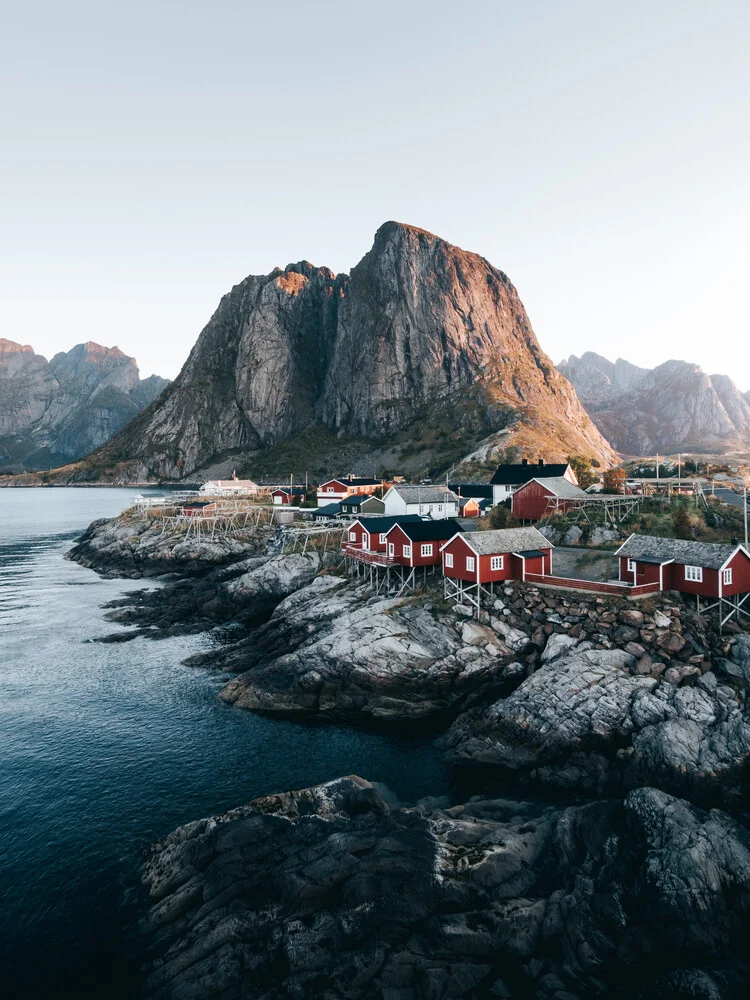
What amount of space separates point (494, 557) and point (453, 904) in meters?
27.1

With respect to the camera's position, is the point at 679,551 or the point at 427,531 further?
the point at 427,531

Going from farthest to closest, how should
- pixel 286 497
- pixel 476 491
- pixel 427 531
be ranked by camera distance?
pixel 286 497, pixel 476 491, pixel 427 531

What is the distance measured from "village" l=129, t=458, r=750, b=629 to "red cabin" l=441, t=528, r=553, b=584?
0.09 m

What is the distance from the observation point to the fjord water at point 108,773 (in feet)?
64.4

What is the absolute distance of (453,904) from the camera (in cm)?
1947

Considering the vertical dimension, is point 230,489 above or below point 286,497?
above

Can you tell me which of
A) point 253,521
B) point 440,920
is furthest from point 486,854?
point 253,521

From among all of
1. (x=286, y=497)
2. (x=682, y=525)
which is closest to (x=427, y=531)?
(x=682, y=525)

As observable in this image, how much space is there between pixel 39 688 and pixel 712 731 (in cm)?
4556

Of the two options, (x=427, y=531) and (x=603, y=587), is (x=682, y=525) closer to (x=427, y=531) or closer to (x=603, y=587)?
(x=603, y=587)

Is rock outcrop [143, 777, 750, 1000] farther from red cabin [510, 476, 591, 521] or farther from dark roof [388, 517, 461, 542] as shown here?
red cabin [510, 476, 591, 521]

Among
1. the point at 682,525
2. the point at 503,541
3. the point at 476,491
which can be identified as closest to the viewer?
the point at 503,541

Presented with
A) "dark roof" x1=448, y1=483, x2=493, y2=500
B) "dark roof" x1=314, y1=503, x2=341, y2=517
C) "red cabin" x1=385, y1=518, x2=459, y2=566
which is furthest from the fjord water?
"dark roof" x1=448, y1=483, x2=493, y2=500

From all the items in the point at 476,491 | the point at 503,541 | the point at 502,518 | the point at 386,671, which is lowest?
the point at 386,671
